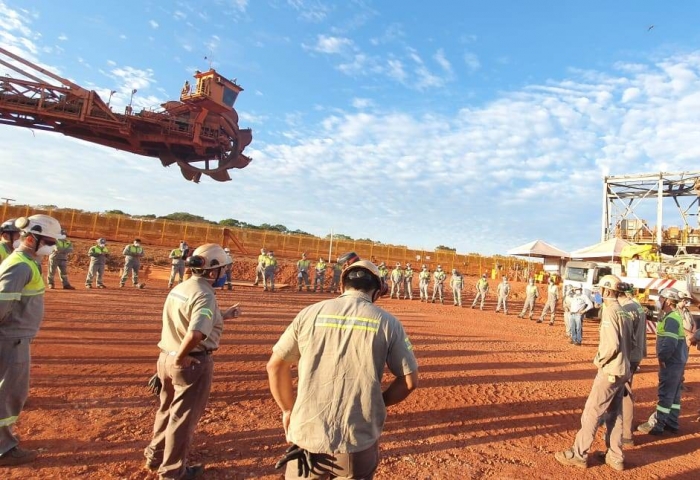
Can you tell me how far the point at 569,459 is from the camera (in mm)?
3693

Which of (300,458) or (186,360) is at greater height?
(186,360)

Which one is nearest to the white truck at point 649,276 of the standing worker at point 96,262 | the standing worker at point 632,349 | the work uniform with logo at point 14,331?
the standing worker at point 632,349

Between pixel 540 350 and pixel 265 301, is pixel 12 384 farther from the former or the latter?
pixel 265 301

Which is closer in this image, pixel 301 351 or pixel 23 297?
pixel 301 351

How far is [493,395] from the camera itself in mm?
5293

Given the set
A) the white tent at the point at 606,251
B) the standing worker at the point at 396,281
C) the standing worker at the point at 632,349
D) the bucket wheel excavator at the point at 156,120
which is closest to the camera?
the standing worker at the point at 632,349

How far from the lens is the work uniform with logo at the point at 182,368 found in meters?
2.75

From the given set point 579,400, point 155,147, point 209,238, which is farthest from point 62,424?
point 209,238

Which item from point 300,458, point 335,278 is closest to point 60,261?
point 335,278

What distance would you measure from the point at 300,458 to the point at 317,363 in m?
0.48

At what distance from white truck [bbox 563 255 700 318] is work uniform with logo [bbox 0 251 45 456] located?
13.5 meters

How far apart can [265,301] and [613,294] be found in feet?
36.9

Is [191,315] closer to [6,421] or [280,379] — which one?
[280,379]

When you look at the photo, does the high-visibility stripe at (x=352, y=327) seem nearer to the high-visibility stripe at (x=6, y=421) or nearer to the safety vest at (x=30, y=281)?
the safety vest at (x=30, y=281)
